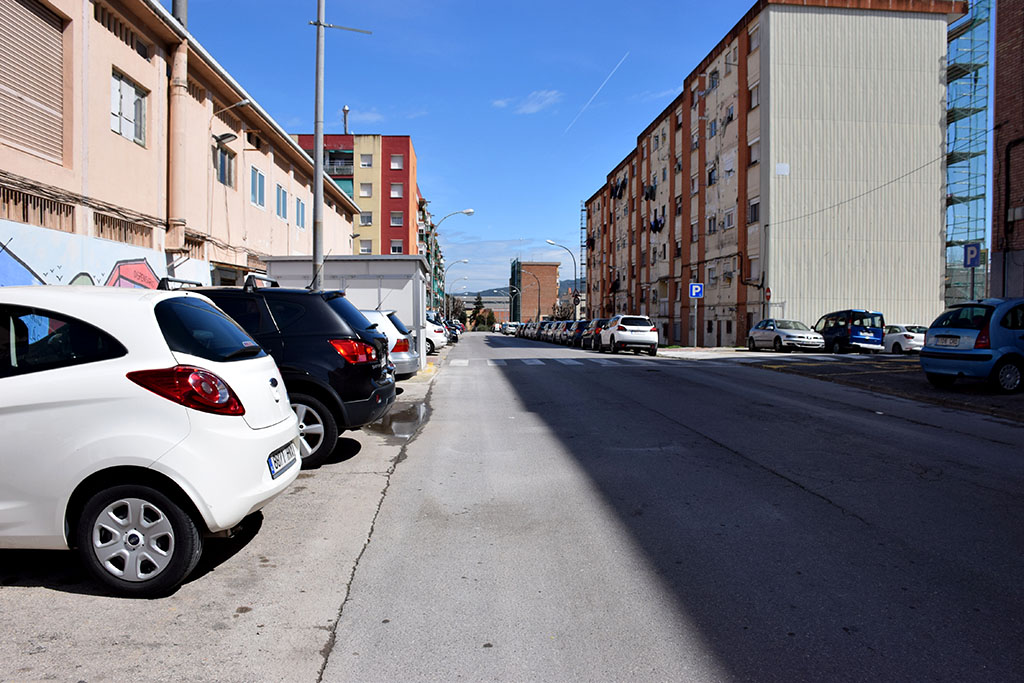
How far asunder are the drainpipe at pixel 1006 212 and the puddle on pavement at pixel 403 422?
14845 millimetres

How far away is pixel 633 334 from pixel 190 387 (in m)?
23.6

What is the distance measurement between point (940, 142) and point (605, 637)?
123 feet

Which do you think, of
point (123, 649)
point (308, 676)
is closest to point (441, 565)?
point (308, 676)

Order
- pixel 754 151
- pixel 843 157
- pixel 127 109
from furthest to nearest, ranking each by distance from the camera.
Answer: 1. pixel 754 151
2. pixel 843 157
3. pixel 127 109

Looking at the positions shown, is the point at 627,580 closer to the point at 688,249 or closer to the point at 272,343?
the point at 272,343

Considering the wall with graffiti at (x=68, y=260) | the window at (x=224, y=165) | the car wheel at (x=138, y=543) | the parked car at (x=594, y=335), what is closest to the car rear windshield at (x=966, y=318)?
the car wheel at (x=138, y=543)

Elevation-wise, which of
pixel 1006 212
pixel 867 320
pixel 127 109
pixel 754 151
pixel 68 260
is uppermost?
pixel 754 151

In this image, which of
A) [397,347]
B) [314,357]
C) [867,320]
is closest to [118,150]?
[397,347]

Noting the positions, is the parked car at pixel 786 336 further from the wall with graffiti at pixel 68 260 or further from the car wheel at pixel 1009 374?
the wall with graffiti at pixel 68 260

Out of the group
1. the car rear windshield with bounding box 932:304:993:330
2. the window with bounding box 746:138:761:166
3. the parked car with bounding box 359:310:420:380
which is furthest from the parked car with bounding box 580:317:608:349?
the parked car with bounding box 359:310:420:380

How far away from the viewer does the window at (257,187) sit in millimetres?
21245

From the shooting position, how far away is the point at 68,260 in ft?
36.9

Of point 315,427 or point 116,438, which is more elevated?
point 116,438

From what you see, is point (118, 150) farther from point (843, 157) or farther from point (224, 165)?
point (843, 157)
